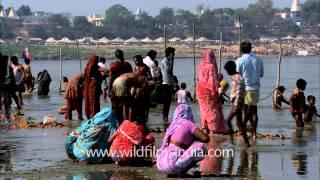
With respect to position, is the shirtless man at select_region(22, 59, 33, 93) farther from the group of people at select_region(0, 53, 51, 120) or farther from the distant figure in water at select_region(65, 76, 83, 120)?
the distant figure in water at select_region(65, 76, 83, 120)

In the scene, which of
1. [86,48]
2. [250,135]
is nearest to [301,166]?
[250,135]

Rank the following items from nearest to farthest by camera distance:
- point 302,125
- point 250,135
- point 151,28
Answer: point 250,135 < point 302,125 < point 151,28

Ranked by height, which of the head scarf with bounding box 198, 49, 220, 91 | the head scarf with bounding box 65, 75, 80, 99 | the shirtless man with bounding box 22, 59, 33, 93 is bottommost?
the shirtless man with bounding box 22, 59, 33, 93

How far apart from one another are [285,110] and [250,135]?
8304 millimetres

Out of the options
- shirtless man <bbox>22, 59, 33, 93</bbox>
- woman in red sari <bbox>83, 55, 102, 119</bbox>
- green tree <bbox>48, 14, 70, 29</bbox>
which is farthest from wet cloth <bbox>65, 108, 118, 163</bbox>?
green tree <bbox>48, 14, 70, 29</bbox>

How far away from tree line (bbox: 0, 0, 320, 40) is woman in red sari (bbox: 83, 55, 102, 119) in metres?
115

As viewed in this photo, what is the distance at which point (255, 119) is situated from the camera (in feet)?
49.5

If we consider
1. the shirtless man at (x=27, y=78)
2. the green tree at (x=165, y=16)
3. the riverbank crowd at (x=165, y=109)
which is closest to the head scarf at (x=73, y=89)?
the riverbank crowd at (x=165, y=109)

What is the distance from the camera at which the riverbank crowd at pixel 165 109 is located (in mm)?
11531

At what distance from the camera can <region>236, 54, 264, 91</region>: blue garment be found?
587 inches

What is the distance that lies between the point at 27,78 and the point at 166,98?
38.1 feet

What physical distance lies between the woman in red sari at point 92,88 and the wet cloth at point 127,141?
17.1 feet

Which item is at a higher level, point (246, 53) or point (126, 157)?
point (246, 53)

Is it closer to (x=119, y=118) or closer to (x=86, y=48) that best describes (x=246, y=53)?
(x=119, y=118)
